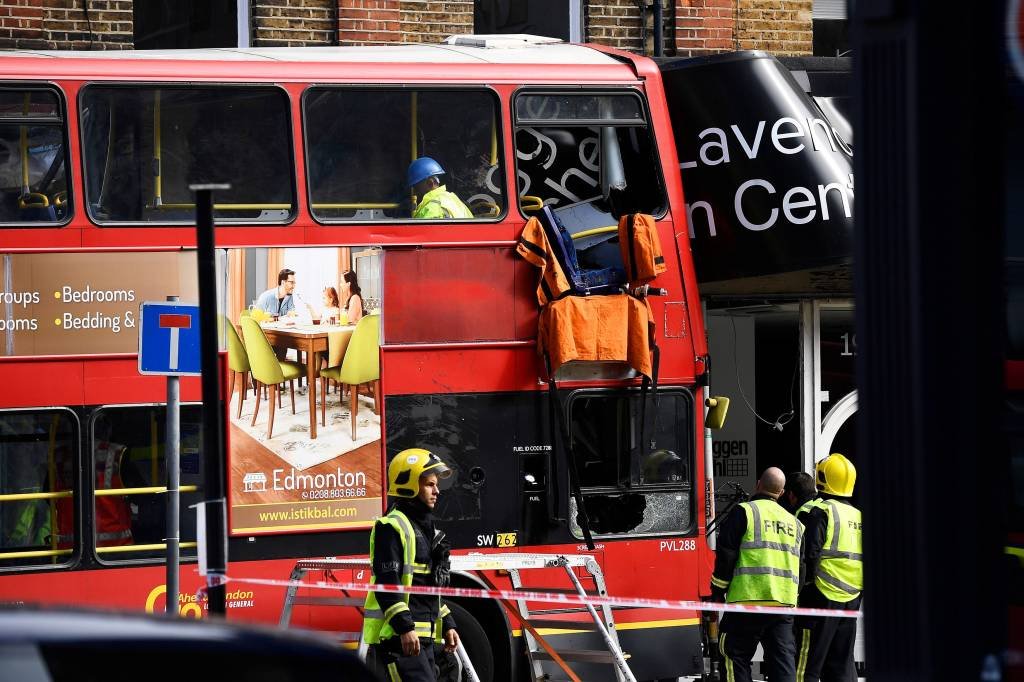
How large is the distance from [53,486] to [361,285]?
228 cm

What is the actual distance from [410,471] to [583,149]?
3.40 meters

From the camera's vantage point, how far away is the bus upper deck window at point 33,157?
30.7 ft

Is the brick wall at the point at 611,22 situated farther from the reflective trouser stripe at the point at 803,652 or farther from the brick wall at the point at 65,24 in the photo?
the reflective trouser stripe at the point at 803,652

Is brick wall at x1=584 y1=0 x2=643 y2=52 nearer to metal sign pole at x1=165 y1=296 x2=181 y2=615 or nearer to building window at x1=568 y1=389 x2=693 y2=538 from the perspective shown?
building window at x1=568 y1=389 x2=693 y2=538

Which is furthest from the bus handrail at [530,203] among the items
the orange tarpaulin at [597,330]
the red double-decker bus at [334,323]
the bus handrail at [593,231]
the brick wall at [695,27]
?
the brick wall at [695,27]

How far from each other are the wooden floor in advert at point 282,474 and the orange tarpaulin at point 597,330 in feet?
4.53

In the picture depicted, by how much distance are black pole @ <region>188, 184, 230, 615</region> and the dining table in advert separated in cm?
349

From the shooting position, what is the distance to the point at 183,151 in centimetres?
973

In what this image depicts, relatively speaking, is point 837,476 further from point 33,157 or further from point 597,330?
point 33,157

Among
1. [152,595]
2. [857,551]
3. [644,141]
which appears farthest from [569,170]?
[152,595]

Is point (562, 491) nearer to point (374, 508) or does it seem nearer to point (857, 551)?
point (374, 508)

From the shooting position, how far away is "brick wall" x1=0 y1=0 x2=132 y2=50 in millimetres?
13742

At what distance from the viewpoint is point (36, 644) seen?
310cm

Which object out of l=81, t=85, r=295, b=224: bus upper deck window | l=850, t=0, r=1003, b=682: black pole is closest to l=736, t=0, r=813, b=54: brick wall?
l=81, t=85, r=295, b=224: bus upper deck window
